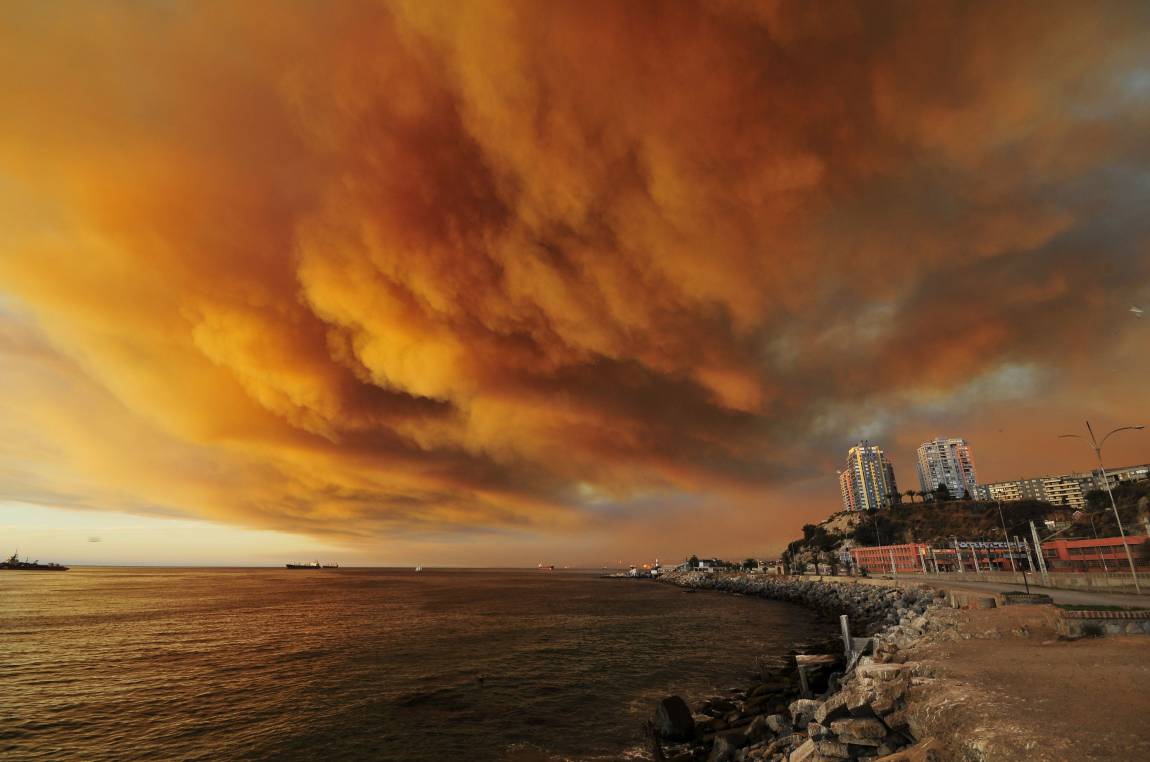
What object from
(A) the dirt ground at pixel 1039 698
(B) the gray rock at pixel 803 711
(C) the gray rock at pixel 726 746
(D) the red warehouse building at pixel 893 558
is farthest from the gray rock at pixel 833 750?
(D) the red warehouse building at pixel 893 558

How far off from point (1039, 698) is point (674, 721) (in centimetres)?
1455

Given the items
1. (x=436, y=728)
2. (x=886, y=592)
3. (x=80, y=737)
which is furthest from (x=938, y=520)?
(x=80, y=737)

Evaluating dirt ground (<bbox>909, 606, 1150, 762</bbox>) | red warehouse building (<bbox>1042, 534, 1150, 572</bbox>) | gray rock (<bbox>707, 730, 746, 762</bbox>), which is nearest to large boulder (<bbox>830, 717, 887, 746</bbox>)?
dirt ground (<bbox>909, 606, 1150, 762</bbox>)

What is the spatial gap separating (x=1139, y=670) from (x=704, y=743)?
1437cm

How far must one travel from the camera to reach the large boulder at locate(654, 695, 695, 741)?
68.1 ft

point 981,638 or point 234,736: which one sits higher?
point 981,638

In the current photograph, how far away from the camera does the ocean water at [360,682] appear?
69.1 feet

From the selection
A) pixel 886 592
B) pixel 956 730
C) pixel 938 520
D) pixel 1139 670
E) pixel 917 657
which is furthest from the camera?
pixel 938 520

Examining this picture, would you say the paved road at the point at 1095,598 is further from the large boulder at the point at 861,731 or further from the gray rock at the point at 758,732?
the large boulder at the point at 861,731

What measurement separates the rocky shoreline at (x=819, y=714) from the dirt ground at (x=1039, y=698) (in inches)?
28.9

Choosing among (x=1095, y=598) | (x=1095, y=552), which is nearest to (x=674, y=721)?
(x=1095, y=598)

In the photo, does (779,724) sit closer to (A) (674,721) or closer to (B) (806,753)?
(A) (674,721)

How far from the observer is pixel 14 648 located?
42.5m

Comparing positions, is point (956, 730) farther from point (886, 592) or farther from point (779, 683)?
point (886, 592)
